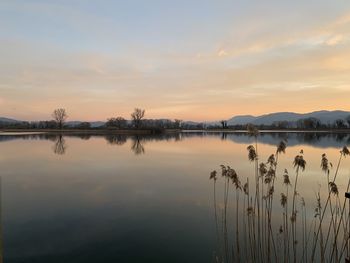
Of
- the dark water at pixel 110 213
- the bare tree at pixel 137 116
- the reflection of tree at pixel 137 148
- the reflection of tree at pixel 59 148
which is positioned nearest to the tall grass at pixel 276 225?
the dark water at pixel 110 213

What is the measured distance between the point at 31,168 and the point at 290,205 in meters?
10.3

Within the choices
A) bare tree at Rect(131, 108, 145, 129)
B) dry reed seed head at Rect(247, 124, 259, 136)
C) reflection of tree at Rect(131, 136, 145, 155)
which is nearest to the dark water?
dry reed seed head at Rect(247, 124, 259, 136)

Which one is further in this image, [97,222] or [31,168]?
[31,168]

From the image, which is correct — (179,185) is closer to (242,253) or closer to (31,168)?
(242,253)

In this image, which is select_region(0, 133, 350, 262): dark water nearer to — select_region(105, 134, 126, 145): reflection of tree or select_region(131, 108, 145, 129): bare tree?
select_region(105, 134, 126, 145): reflection of tree

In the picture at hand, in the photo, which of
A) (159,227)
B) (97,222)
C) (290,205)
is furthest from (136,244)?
(290,205)

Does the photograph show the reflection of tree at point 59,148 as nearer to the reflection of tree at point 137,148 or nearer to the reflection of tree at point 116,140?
the reflection of tree at point 137,148

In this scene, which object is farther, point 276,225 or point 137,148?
point 137,148

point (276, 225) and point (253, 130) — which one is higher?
point (253, 130)

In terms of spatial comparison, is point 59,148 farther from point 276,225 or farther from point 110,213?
point 276,225

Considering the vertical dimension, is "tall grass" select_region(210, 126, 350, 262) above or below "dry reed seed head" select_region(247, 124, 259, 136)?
below

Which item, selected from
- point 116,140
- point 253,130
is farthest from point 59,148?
point 253,130

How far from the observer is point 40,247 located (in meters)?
5.37

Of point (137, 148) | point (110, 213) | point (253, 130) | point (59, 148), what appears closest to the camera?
point (253, 130)
